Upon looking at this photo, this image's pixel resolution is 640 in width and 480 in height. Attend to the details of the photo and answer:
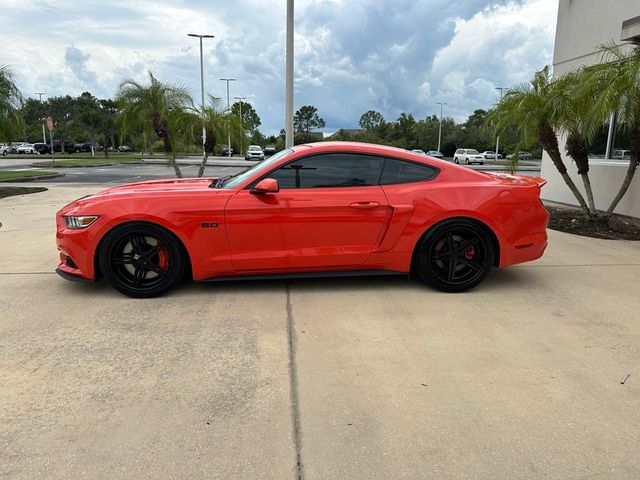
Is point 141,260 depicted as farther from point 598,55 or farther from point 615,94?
point 598,55

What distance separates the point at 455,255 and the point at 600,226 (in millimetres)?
4797

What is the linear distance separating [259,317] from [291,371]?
3.28ft

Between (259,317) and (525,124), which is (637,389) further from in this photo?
(525,124)

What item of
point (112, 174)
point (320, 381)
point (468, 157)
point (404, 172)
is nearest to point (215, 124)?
point (404, 172)

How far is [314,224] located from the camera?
4543mm

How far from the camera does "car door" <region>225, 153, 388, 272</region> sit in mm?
4477

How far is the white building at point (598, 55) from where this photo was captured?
9.24 metres

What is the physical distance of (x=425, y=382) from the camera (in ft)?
10.0

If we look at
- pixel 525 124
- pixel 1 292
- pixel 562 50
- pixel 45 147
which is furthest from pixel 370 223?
pixel 45 147

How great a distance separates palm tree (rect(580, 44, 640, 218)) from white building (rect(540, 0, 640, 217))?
1830 millimetres

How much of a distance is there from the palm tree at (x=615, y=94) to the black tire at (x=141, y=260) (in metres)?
6.10

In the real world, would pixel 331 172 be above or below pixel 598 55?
below

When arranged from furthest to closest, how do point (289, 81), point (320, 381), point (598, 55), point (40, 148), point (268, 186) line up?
point (40, 148)
point (289, 81)
point (598, 55)
point (268, 186)
point (320, 381)

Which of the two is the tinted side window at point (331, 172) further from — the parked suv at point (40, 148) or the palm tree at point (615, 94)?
the parked suv at point (40, 148)
